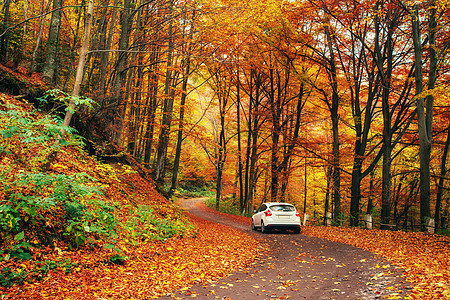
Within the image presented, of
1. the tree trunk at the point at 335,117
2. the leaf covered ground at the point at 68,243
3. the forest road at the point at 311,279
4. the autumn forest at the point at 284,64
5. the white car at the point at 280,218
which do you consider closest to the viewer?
the leaf covered ground at the point at 68,243

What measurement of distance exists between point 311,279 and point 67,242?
513 centimetres

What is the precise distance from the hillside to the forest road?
0.59 m

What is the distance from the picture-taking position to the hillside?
184 inches

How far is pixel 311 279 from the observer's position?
246 inches

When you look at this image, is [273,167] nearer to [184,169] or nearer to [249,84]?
[249,84]

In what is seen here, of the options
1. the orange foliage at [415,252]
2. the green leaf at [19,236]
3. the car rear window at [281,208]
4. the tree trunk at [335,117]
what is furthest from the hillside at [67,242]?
the tree trunk at [335,117]

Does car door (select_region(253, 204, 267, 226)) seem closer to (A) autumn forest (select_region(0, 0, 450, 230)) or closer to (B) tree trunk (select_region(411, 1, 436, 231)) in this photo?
(A) autumn forest (select_region(0, 0, 450, 230))

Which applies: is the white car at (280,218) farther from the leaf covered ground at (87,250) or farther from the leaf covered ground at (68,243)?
the leaf covered ground at (68,243)

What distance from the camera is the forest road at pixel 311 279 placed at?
203 inches

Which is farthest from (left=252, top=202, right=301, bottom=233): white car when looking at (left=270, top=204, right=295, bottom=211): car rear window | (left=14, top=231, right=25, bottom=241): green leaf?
(left=14, top=231, right=25, bottom=241): green leaf

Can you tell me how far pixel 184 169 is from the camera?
39469mm

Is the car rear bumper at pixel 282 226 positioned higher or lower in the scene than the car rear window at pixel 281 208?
lower

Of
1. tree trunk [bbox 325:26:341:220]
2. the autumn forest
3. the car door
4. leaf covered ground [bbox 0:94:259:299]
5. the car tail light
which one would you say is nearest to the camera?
leaf covered ground [bbox 0:94:259:299]

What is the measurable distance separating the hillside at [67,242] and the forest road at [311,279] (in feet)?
1.93
